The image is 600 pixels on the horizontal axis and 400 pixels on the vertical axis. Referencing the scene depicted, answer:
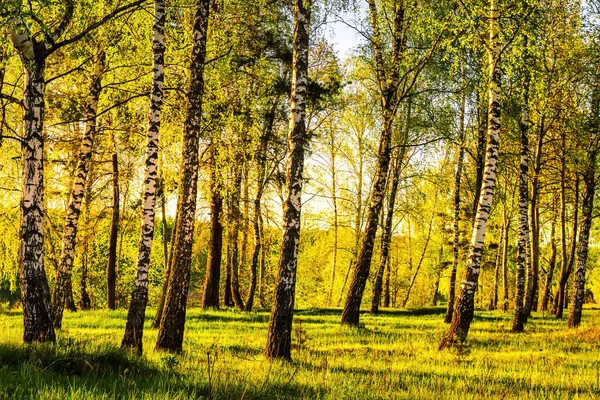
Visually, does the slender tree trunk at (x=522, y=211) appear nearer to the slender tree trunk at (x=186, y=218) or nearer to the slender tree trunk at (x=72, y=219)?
the slender tree trunk at (x=186, y=218)

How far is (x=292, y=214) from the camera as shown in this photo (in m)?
9.75

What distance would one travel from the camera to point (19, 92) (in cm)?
1858

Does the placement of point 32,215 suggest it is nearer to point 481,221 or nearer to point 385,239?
point 481,221

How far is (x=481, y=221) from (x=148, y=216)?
26.4 ft

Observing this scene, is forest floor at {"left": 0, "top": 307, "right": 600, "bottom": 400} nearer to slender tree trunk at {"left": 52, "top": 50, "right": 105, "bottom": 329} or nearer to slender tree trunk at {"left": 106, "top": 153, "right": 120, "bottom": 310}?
slender tree trunk at {"left": 52, "top": 50, "right": 105, "bottom": 329}

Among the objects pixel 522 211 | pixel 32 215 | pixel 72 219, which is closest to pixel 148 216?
pixel 32 215

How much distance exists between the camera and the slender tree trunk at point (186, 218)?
989cm

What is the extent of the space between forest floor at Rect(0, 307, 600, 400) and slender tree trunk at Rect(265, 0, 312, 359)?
0.35 meters

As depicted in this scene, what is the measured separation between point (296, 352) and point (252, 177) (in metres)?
16.3

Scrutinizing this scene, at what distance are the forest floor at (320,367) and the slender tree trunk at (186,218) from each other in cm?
51

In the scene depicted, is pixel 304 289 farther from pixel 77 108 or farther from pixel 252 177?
pixel 77 108

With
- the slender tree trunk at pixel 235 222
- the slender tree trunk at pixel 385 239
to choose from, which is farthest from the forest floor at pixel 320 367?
the slender tree trunk at pixel 385 239

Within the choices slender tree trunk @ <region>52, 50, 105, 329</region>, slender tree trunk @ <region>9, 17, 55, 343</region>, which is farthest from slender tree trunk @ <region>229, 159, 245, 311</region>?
slender tree trunk @ <region>9, 17, 55, 343</region>

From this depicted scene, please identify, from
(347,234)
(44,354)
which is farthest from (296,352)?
(347,234)
